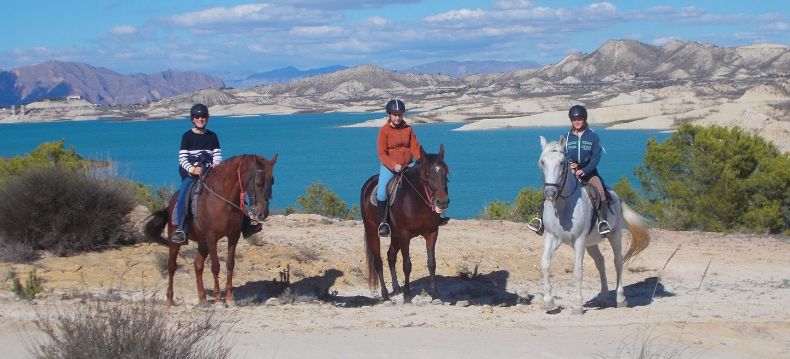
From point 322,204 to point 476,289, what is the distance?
46.8 feet

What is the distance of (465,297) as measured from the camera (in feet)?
40.9

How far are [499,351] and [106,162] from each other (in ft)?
45.3

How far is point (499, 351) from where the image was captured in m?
7.98

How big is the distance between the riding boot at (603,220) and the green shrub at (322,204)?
52.0ft

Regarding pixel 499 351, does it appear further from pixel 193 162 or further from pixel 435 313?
pixel 193 162

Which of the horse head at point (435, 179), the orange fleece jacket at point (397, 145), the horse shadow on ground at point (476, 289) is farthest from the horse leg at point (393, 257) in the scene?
the horse head at point (435, 179)

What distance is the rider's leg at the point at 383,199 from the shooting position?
1076cm

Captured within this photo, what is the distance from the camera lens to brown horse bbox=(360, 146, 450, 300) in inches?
393

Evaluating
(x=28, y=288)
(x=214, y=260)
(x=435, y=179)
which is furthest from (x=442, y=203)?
(x=28, y=288)

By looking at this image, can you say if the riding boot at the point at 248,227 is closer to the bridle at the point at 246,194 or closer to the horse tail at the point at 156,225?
the bridle at the point at 246,194

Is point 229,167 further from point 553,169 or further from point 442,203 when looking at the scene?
point 553,169

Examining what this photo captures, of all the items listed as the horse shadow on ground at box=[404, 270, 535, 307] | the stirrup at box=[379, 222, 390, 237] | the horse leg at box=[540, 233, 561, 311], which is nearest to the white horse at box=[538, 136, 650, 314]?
the horse leg at box=[540, 233, 561, 311]

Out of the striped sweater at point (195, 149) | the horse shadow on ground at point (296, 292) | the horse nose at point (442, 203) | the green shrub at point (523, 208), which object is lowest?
the green shrub at point (523, 208)

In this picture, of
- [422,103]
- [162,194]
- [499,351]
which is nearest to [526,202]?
[162,194]
